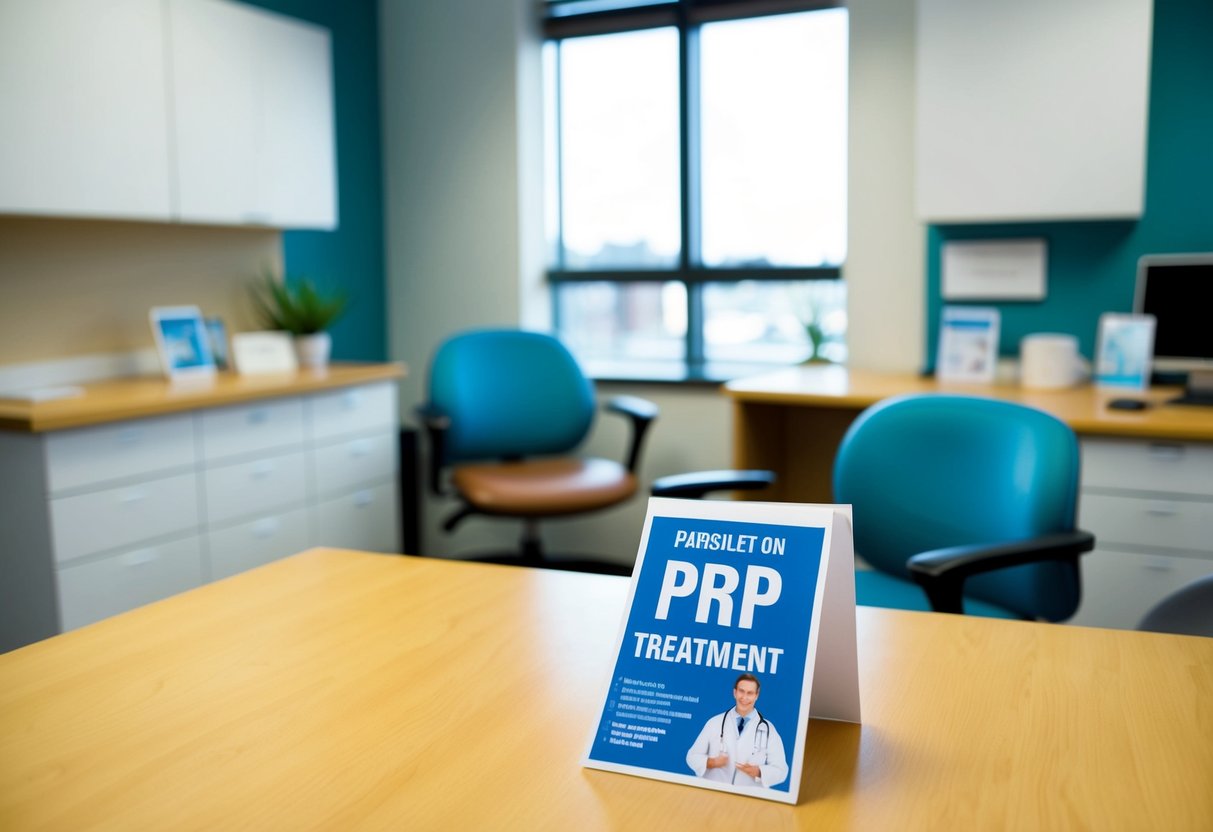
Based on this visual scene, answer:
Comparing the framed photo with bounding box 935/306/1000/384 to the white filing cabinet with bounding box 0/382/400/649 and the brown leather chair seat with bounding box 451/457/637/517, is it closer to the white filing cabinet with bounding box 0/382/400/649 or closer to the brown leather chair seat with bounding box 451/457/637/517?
the brown leather chair seat with bounding box 451/457/637/517

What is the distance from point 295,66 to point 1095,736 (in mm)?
3410

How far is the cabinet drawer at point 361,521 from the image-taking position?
Answer: 357 cm

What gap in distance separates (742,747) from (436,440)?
274cm

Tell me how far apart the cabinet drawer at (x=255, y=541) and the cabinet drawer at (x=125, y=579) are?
0.26 feet

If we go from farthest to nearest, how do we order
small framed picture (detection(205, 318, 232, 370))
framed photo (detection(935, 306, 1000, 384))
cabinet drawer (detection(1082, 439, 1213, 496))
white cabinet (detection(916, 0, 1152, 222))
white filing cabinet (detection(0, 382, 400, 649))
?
small framed picture (detection(205, 318, 232, 370)), framed photo (detection(935, 306, 1000, 384)), white cabinet (detection(916, 0, 1152, 222)), white filing cabinet (detection(0, 382, 400, 649)), cabinet drawer (detection(1082, 439, 1213, 496))

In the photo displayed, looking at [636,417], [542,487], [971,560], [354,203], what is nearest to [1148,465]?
[971,560]

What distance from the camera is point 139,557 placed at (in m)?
2.87

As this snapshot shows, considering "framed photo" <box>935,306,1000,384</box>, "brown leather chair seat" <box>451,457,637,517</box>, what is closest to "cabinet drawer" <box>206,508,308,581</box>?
"brown leather chair seat" <box>451,457,637,517</box>

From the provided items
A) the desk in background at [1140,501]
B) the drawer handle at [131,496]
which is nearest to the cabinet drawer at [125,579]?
the drawer handle at [131,496]

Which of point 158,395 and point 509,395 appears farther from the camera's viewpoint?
point 509,395

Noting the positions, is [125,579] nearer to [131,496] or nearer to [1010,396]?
[131,496]

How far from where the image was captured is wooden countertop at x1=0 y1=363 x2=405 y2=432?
2.61 meters

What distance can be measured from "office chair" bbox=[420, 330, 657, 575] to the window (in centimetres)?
45

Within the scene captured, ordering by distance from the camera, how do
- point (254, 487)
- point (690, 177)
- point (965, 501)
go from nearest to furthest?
point (965, 501) → point (254, 487) → point (690, 177)
